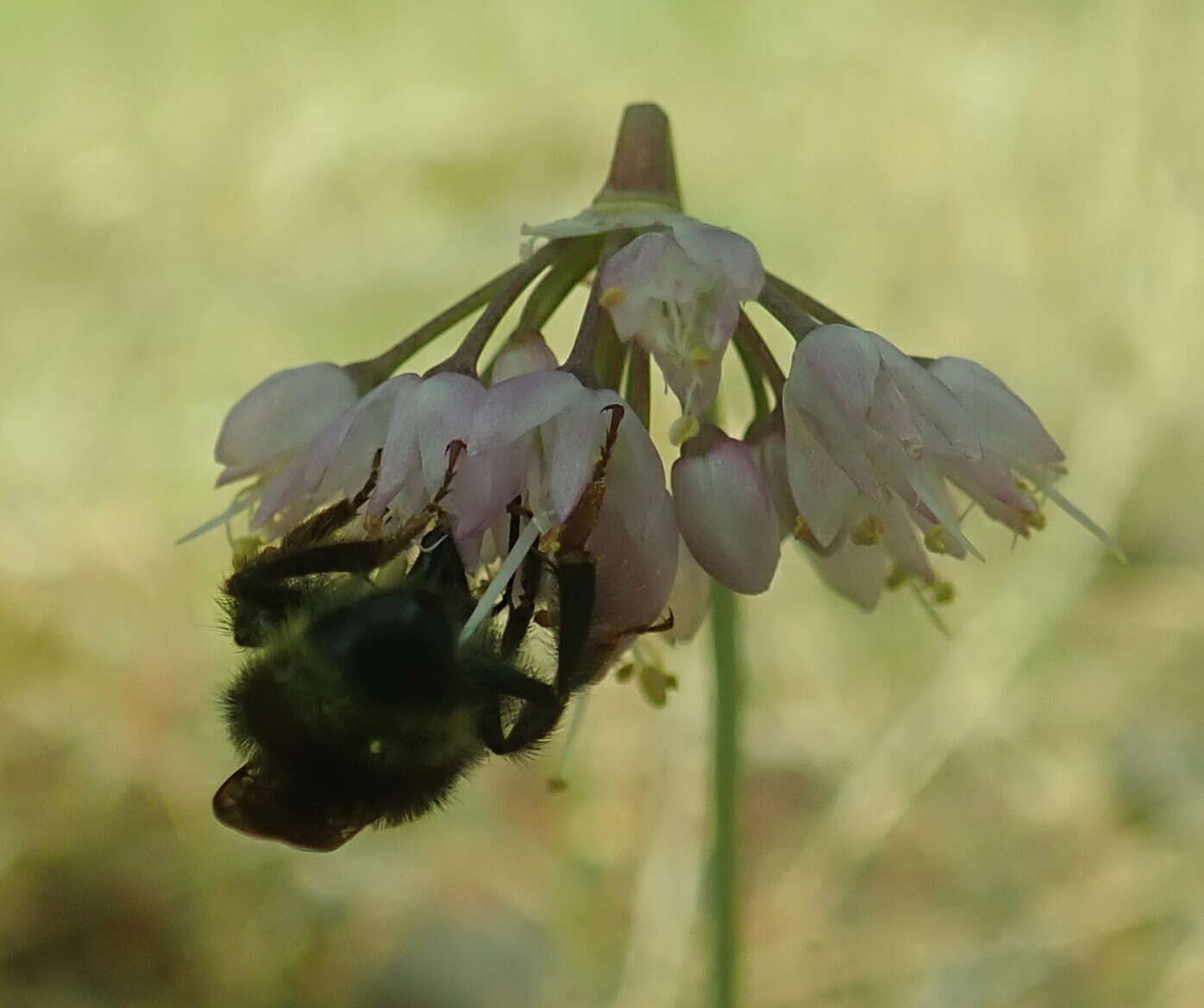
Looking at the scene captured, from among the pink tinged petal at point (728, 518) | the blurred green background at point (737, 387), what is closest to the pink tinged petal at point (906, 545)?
the pink tinged petal at point (728, 518)

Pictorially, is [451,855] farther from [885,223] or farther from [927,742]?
[885,223]

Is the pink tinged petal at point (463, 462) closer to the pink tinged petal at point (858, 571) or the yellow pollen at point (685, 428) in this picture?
the yellow pollen at point (685, 428)

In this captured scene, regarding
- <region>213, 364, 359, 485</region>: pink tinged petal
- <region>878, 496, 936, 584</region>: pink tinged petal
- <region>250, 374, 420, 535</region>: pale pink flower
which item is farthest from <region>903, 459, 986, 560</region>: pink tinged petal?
<region>213, 364, 359, 485</region>: pink tinged petal

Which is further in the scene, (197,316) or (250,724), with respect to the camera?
(197,316)

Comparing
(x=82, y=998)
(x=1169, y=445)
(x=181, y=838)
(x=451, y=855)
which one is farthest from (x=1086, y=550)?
(x=82, y=998)

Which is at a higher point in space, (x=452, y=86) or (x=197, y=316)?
(x=452, y=86)

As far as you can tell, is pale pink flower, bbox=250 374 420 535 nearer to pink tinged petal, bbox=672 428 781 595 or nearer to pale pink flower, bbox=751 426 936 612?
pink tinged petal, bbox=672 428 781 595

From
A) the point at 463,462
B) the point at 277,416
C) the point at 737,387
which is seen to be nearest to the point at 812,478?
the point at 463,462
